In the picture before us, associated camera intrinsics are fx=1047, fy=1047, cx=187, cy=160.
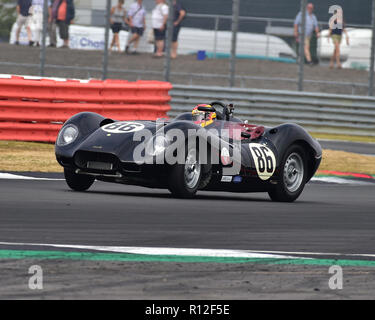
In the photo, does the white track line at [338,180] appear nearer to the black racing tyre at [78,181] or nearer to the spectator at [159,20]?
the black racing tyre at [78,181]

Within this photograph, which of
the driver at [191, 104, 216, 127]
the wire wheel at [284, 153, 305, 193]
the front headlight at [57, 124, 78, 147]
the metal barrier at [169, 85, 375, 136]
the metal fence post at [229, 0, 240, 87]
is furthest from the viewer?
the metal barrier at [169, 85, 375, 136]

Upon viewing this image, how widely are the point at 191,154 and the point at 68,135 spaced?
4.51ft

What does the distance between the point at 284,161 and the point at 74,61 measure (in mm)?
10060

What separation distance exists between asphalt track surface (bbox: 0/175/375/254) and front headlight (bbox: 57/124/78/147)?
55 centimetres

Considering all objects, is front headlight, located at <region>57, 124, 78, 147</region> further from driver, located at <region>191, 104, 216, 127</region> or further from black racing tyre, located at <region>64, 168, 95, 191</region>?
driver, located at <region>191, 104, 216, 127</region>

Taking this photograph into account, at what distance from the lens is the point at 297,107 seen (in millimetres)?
22531

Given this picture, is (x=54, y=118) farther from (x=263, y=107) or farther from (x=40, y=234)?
(x=40, y=234)

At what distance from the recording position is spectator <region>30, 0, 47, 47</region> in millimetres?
20422

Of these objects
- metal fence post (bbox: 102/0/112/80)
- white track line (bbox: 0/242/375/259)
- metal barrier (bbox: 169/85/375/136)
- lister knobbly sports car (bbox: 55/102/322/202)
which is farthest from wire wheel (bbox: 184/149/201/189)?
metal barrier (bbox: 169/85/375/136)

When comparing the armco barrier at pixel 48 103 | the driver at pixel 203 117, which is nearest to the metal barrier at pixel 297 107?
the armco barrier at pixel 48 103

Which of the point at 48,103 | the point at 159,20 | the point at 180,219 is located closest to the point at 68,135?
the point at 180,219

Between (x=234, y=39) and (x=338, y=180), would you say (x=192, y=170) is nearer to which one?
(x=338, y=180)
